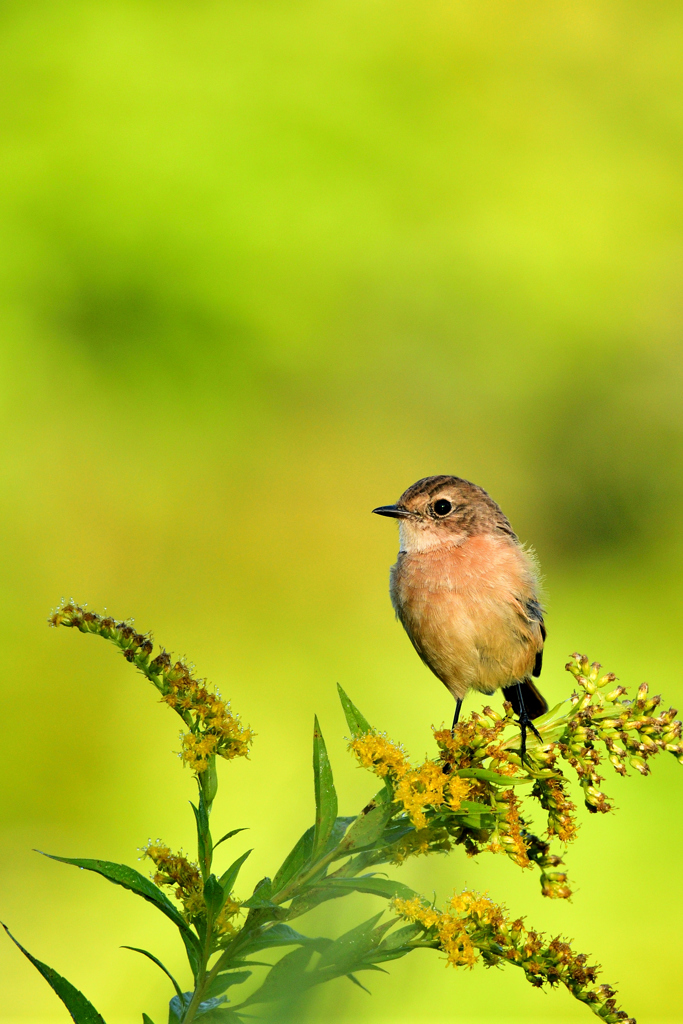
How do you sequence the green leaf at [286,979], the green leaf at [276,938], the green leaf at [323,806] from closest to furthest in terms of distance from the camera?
the green leaf at [286,979], the green leaf at [276,938], the green leaf at [323,806]

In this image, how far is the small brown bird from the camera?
2.01m

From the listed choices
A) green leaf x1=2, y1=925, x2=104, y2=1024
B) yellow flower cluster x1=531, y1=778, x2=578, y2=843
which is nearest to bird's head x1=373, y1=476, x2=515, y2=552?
yellow flower cluster x1=531, y1=778, x2=578, y2=843

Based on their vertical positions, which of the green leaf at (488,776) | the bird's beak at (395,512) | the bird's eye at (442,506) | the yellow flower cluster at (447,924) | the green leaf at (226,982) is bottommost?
the green leaf at (226,982)

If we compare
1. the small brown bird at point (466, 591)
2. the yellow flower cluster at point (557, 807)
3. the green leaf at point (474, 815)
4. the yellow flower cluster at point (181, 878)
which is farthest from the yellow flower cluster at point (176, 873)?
the small brown bird at point (466, 591)

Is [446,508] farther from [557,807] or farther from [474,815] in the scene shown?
[474,815]

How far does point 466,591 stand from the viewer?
203cm

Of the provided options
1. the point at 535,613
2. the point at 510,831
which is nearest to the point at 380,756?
the point at 510,831

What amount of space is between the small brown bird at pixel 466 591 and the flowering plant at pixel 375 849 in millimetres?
907

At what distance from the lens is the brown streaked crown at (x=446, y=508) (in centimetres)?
220

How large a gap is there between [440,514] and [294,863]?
141cm

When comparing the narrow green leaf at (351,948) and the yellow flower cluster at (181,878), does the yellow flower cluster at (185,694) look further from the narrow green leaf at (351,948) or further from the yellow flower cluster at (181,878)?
the narrow green leaf at (351,948)

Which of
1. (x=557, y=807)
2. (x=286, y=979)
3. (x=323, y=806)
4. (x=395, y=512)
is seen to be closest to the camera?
(x=286, y=979)

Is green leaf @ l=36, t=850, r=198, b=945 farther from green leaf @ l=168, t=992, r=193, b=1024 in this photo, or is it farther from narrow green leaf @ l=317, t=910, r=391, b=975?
narrow green leaf @ l=317, t=910, r=391, b=975

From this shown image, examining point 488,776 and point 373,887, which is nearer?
point 373,887
